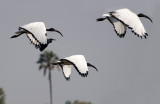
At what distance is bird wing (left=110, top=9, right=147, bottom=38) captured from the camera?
24891 millimetres

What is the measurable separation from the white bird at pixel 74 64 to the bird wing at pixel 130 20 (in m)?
2.28

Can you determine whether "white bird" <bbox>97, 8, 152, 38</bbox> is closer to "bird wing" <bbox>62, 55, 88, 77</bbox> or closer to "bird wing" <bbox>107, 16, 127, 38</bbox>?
"bird wing" <bbox>107, 16, 127, 38</bbox>

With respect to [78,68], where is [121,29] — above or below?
above

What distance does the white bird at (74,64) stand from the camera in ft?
77.6

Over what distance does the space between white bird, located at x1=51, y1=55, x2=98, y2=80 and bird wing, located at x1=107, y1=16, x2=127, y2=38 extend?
2632mm

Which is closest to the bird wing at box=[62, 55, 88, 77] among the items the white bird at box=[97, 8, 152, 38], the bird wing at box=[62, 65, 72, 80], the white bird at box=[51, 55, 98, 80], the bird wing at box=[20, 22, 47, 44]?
the white bird at box=[51, 55, 98, 80]

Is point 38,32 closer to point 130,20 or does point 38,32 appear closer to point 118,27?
point 130,20

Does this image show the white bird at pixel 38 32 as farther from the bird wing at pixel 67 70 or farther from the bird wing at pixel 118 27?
the bird wing at pixel 118 27

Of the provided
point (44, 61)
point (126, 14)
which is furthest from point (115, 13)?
point (44, 61)

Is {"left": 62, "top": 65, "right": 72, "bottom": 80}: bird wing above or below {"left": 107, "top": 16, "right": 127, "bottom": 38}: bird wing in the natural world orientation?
below

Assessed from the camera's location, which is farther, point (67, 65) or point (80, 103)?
point (80, 103)

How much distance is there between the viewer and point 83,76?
75.1ft

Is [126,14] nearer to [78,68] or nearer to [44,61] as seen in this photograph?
[78,68]

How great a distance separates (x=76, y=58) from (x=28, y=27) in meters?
2.33
